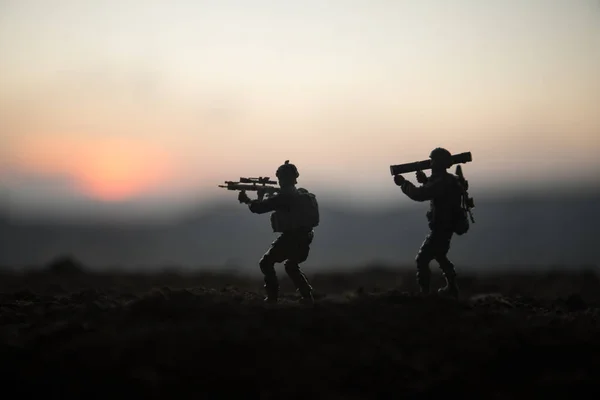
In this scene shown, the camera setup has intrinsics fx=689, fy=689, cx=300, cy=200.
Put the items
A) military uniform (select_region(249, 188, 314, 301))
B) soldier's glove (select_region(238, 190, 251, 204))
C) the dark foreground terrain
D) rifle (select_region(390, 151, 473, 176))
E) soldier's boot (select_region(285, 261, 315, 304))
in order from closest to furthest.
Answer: the dark foreground terrain → rifle (select_region(390, 151, 473, 176)) → military uniform (select_region(249, 188, 314, 301)) → soldier's boot (select_region(285, 261, 315, 304)) → soldier's glove (select_region(238, 190, 251, 204))

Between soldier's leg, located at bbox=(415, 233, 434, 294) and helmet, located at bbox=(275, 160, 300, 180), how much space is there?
309 centimetres

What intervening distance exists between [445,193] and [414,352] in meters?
4.58

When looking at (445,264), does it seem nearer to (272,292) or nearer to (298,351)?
(272,292)

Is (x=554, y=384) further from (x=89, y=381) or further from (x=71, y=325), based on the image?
(x=71, y=325)

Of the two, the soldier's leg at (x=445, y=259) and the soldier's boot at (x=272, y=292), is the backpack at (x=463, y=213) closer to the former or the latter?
the soldier's leg at (x=445, y=259)

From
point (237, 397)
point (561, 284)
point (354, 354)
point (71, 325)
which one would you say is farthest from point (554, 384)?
point (561, 284)

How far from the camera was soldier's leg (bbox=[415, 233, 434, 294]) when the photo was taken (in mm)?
Result: 13867

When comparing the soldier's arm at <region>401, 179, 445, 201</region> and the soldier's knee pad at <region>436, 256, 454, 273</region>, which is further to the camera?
the soldier's knee pad at <region>436, 256, 454, 273</region>

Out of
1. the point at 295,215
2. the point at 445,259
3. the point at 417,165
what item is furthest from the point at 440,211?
the point at 295,215

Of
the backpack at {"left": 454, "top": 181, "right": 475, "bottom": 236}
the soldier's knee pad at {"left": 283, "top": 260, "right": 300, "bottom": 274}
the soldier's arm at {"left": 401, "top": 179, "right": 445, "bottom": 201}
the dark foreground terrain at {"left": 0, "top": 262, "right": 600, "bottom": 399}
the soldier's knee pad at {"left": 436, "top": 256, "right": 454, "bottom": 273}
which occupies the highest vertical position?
the soldier's arm at {"left": 401, "top": 179, "right": 445, "bottom": 201}

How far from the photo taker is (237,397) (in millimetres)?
8539

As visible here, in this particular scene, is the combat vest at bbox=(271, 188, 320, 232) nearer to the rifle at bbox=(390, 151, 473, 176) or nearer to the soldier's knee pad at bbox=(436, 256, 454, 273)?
the rifle at bbox=(390, 151, 473, 176)

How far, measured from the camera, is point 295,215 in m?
14.2

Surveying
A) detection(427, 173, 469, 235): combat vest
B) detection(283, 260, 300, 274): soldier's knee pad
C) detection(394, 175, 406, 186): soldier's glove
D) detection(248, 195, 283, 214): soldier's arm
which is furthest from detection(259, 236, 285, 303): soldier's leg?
detection(427, 173, 469, 235): combat vest
